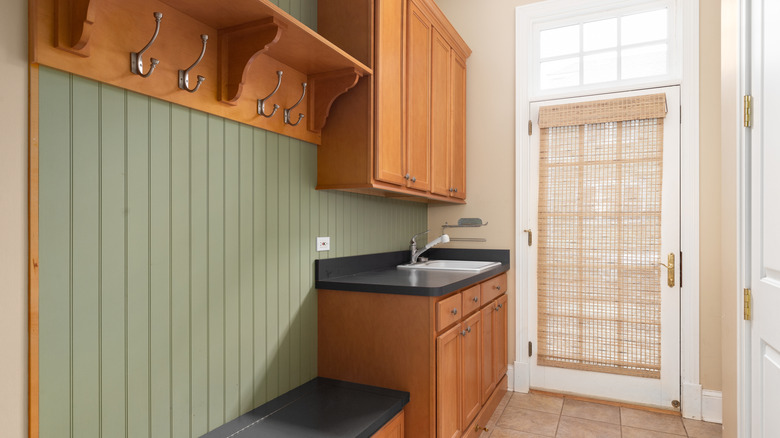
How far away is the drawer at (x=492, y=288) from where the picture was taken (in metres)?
2.64

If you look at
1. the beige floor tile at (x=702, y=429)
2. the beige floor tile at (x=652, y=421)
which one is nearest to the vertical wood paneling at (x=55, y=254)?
the beige floor tile at (x=652, y=421)

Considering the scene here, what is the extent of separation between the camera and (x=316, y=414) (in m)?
1.66

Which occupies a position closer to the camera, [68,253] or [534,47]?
[68,253]

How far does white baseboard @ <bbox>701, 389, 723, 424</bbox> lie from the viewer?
272 centimetres

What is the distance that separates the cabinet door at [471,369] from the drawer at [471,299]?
5 centimetres

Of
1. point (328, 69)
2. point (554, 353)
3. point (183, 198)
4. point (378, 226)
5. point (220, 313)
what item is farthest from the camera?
point (554, 353)

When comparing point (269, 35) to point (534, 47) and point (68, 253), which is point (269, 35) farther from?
point (534, 47)

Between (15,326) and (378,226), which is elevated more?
(378,226)

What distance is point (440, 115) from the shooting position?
110 inches

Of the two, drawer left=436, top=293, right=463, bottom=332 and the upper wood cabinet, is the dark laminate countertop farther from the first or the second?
the upper wood cabinet

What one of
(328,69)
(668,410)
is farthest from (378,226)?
(668,410)

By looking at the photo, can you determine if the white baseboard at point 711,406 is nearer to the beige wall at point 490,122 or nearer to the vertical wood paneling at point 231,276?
the beige wall at point 490,122

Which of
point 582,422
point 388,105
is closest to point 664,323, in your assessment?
point 582,422

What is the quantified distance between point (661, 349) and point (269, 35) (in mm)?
3032
